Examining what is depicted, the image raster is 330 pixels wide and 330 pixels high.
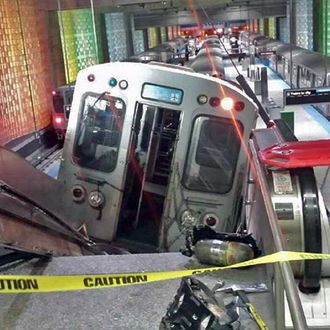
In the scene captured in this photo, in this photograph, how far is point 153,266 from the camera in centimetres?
378

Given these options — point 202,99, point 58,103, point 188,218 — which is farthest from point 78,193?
point 58,103

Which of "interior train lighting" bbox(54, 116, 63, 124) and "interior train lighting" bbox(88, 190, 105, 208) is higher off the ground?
"interior train lighting" bbox(88, 190, 105, 208)

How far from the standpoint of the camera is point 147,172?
20.4ft

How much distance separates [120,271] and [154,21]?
24238 millimetres

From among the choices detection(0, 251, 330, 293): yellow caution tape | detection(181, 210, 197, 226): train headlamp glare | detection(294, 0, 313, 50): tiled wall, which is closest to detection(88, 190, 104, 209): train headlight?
detection(181, 210, 197, 226): train headlamp glare

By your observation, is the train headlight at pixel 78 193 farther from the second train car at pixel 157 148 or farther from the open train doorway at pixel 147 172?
the open train doorway at pixel 147 172

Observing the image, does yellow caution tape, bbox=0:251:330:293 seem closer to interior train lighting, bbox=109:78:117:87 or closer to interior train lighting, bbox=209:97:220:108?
interior train lighting, bbox=209:97:220:108

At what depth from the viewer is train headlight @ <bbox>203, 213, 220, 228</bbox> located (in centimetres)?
592

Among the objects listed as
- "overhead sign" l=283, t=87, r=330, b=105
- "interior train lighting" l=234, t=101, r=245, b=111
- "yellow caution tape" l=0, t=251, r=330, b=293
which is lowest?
"overhead sign" l=283, t=87, r=330, b=105

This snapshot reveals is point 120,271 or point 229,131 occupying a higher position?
point 229,131

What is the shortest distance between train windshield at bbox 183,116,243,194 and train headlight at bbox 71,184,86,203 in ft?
3.84

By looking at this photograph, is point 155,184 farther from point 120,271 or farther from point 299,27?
point 299,27

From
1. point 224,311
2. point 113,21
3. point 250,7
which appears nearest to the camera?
point 224,311

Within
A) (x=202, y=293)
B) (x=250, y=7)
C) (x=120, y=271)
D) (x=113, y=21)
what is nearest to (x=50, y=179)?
(x=120, y=271)
